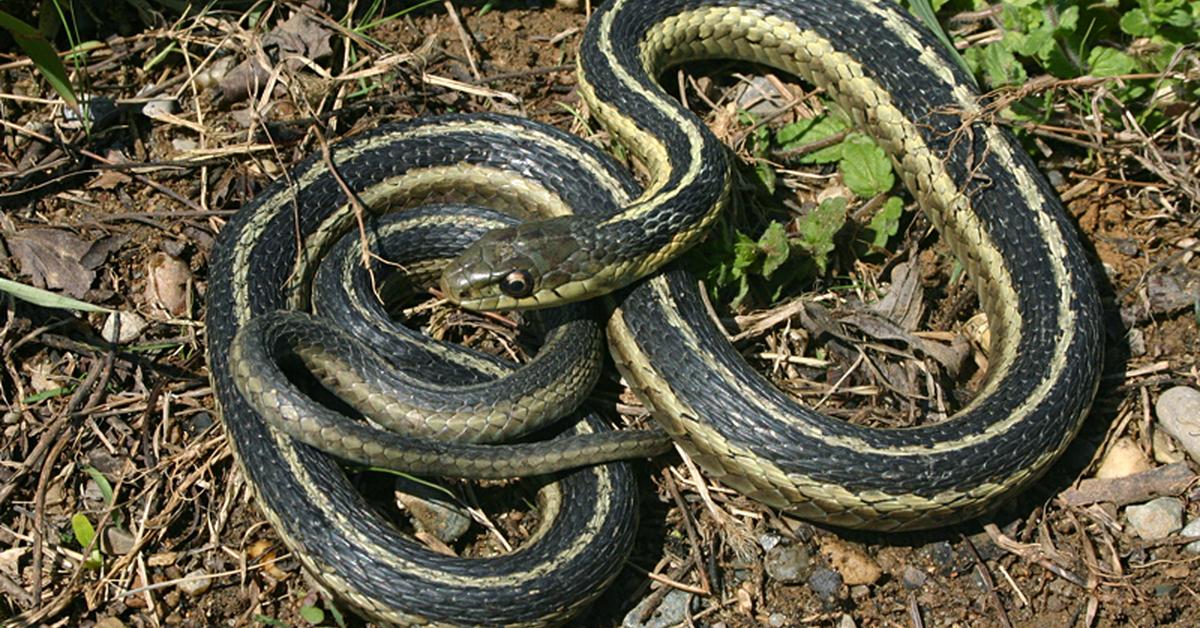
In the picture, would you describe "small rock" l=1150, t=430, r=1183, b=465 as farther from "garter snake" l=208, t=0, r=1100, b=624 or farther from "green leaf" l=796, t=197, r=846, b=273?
"green leaf" l=796, t=197, r=846, b=273

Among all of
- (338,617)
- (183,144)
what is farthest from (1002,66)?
(183,144)

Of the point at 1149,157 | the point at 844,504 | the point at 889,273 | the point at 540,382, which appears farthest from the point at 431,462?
the point at 1149,157

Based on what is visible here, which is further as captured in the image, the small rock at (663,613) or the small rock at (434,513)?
the small rock at (434,513)

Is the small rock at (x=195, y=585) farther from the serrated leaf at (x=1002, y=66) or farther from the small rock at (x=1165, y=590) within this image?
the serrated leaf at (x=1002, y=66)

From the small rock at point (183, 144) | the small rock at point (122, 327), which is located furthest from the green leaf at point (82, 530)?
the small rock at point (183, 144)

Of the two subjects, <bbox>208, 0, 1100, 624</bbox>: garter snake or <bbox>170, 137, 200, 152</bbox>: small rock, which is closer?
<bbox>208, 0, 1100, 624</bbox>: garter snake

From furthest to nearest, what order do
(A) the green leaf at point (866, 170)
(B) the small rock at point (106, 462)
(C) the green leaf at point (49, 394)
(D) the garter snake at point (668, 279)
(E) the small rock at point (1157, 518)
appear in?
(A) the green leaf at point (866, 170) < (C) the green leaf at point (49, 394) < (B) the small rock at point (106, 462) < (E) the small rock at point (1157, 518) < (D) the garter snake at point (668, 279)

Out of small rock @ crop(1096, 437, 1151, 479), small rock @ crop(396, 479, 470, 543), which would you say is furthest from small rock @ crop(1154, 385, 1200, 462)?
small rock @ crop(396, 479, 470, 543)
